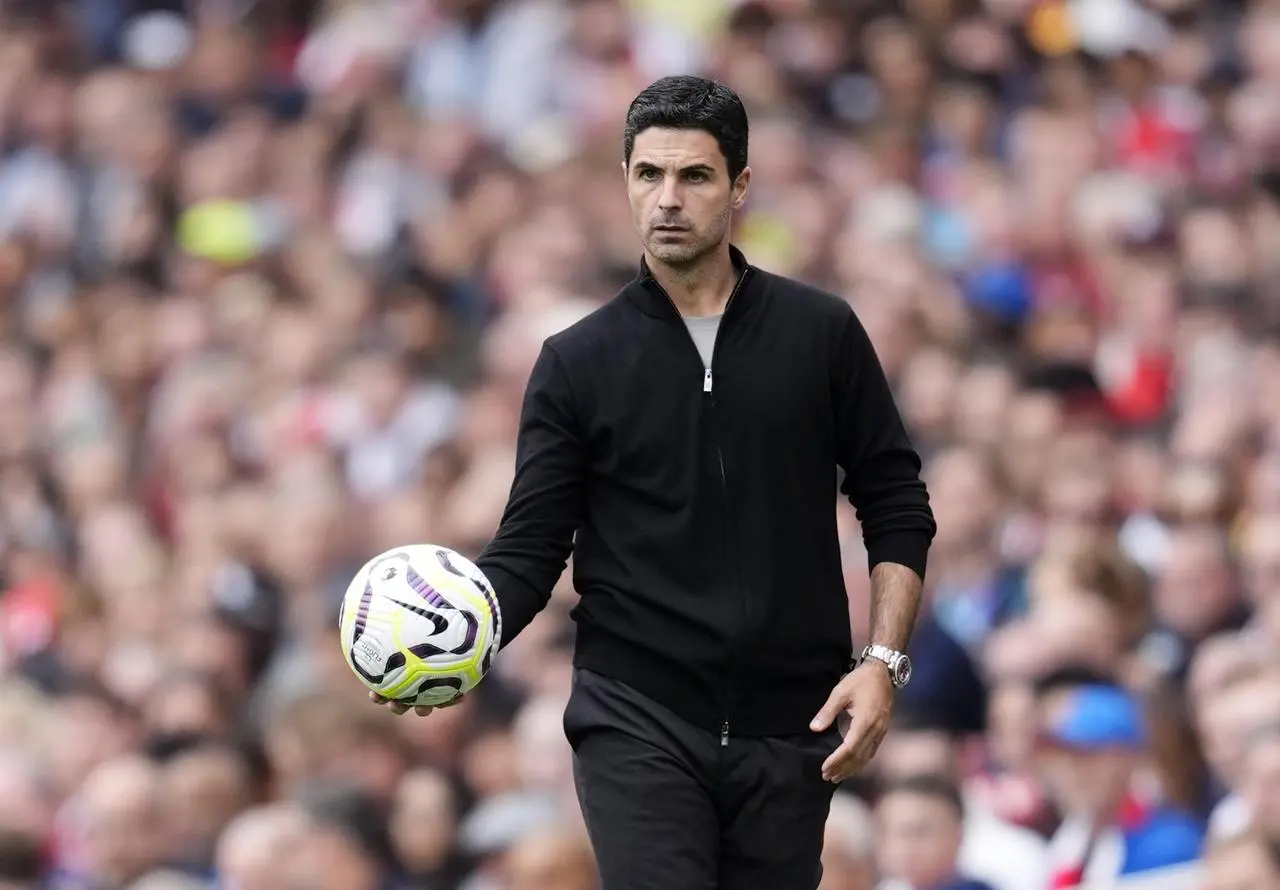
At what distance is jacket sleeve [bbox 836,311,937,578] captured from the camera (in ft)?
16.5

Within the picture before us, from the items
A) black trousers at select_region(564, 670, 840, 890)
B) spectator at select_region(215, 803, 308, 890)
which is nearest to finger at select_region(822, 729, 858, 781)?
black trousers at select_region(564, 670, 840, 890)

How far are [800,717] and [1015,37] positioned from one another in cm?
893

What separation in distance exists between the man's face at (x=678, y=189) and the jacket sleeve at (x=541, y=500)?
0.35 m

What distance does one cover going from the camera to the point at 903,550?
16.6ft

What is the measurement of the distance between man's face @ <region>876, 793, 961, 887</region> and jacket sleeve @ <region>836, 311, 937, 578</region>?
2.54 meters

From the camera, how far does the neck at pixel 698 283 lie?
5039mm

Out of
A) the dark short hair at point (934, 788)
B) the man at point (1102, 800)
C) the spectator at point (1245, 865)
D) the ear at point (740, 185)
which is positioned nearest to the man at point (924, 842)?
the dark short hair at point (934, 788)

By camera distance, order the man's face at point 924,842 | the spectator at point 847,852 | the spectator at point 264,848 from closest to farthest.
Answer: the spectator at point 847,852 → the man's face at point 924,842 → the spectator at point 264,848

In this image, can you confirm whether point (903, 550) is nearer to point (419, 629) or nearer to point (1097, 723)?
point (419, 629)

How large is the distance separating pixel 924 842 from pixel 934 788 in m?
0.19

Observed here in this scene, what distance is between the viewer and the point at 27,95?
1562cm

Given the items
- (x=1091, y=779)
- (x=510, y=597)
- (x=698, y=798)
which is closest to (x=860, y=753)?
(x=698, y=798)

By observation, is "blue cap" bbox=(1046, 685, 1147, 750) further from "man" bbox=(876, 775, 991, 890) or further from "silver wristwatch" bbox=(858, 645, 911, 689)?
"silver wristwatch" bbox=(858, 645, 911, 689)

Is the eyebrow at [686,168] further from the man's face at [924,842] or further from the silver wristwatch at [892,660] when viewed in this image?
the man's face at [924,842]
